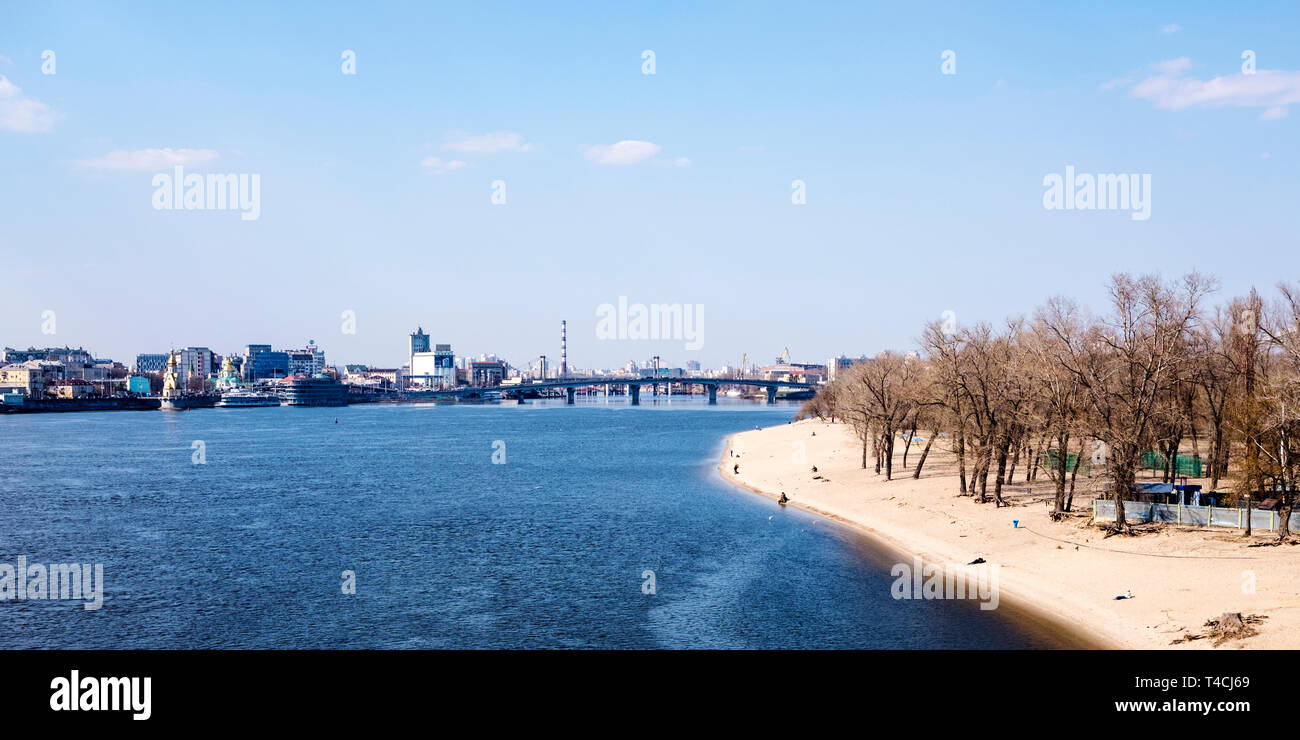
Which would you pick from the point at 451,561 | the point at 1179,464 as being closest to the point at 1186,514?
the point at 1179,464

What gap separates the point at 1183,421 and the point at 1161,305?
1064 cm

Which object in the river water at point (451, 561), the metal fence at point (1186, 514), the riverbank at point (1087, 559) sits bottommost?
the river water at point (451, 561)

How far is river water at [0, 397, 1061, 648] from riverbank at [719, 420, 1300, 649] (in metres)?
2.23

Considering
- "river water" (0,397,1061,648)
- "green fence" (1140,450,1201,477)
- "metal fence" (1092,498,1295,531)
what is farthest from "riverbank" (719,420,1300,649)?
"green fence" (1140,450,1201,477)

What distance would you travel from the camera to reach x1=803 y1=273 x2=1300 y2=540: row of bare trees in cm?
4097

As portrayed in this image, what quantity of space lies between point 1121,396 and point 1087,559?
29.9 ft

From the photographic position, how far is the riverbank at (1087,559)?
95.6 feet

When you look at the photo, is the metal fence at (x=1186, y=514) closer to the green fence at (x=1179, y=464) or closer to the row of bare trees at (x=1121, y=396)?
the row of bare trees at (x=1121, y=396)

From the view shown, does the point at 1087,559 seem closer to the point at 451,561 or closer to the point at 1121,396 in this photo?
the point at 1121,396

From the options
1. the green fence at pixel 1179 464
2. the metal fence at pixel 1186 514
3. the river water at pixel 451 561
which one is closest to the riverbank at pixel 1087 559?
the metal fence at pixel 1186 514

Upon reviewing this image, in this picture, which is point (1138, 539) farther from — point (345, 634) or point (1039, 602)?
point (345, 634)

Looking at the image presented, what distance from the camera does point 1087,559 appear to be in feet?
125

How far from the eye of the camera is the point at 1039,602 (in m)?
34.1

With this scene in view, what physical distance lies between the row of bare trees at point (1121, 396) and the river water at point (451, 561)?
1103 cm
